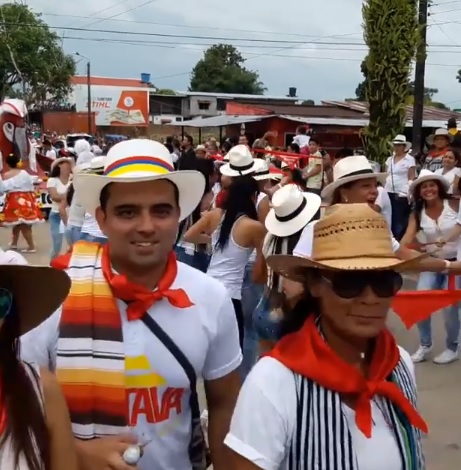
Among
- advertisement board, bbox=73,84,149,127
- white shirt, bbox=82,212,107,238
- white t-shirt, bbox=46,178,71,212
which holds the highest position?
advertisement board, bbox=73,84,149,127

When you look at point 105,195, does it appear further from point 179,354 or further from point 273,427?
point 273,427

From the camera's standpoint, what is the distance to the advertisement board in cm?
5969

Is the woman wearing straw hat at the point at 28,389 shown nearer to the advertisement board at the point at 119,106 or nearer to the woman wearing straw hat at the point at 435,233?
the woman wearing straw hat at the point at 435,233

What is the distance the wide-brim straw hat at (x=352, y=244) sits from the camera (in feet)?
6.59

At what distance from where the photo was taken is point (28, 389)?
1705 mm

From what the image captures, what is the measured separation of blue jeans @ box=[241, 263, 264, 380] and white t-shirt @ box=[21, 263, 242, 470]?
307 centimetres

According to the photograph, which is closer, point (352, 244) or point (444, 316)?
point (352, 244)

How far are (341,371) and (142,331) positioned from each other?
0.62 m

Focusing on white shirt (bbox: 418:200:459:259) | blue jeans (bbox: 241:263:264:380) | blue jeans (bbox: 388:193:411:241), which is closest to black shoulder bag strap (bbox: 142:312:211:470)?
blue jeans (bbox: 241:263:264:380)

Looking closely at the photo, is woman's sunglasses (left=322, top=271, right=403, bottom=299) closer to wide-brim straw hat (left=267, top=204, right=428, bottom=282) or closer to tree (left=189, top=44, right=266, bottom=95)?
wide-brim straw hat (left=267, top=204, right=428, bottom=282)

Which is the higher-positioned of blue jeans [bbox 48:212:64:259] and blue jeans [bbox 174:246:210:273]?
blue jeans [bbox 174:246:210:273]

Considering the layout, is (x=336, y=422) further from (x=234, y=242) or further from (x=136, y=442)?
(x=234, y=242)

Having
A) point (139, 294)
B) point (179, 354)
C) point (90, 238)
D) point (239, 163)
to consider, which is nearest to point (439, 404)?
point (239, 163)

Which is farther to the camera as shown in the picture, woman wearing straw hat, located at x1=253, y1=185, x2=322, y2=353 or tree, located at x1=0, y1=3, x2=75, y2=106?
tree, located at x1=0, y1=3, x2=75, y2=106
